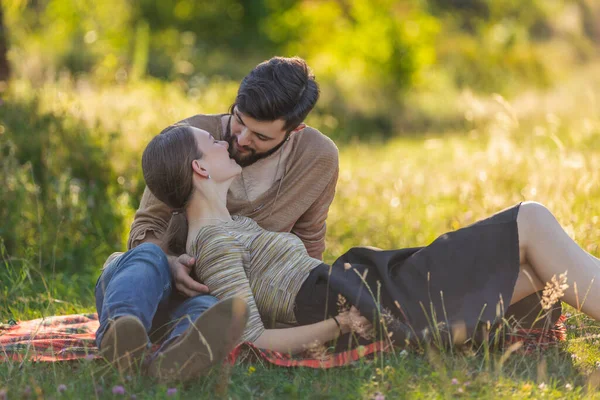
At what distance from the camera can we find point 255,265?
345 centimetres

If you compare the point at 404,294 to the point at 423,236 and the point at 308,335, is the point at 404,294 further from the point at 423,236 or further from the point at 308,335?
the point at 423,236

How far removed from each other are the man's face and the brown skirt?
731 millimetres

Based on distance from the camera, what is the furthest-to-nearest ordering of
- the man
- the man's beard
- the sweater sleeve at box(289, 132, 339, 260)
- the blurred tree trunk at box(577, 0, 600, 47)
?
the blurred tree trunk at box(577, 0, 600, 47)
the sweater sleeve at box(289, 132, 339, 260)
the man's beard
the man

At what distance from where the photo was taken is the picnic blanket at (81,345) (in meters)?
3.20

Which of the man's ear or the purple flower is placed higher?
the man's ear

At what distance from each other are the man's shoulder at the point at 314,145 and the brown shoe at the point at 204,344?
1503 mm

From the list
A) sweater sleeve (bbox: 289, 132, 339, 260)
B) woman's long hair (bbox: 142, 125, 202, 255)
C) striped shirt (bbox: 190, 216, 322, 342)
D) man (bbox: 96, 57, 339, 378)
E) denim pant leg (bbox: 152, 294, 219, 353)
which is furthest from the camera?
sweater sleeve (bbox: 289, 132, 339, 260)

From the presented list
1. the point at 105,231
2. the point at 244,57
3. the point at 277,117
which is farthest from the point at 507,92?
the point at 277,117

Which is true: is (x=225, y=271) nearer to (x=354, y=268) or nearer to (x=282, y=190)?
(x=354, y=268)

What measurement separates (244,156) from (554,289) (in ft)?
5.17

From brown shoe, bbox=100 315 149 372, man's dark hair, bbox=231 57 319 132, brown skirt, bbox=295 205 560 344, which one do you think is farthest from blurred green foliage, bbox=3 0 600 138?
brown shoe, bbox=100 315 149 372

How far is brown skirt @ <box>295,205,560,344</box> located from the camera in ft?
10.5

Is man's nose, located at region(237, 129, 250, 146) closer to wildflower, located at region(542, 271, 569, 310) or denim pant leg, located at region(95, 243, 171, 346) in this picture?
denim pant leg, located at region(95, 243, 171, 346)

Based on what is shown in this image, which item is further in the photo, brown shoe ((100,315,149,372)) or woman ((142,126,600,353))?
woman ((142,126,600,353))
